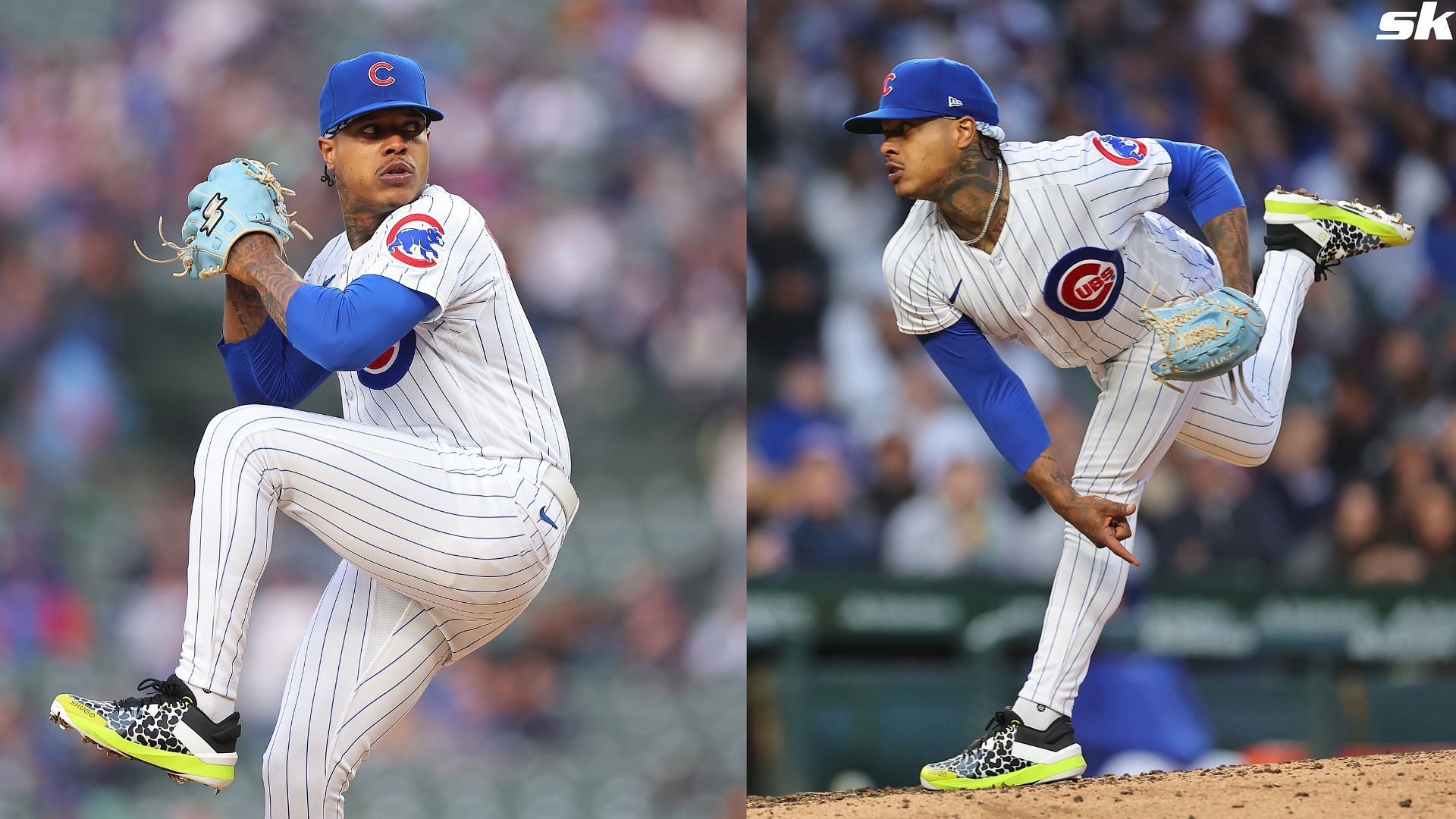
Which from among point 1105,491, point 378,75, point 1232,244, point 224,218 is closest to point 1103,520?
point 1105,491

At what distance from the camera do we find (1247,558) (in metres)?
5.79

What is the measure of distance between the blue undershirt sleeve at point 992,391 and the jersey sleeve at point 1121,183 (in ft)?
1.10

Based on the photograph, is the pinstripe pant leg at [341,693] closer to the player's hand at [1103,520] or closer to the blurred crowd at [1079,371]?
the player's hand at [1103,520]

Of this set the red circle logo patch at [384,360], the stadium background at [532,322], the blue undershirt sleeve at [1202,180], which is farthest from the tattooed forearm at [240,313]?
the stadium background at [532,322]

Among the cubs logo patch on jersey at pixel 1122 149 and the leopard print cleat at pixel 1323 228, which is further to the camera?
the leopard print cleat at pixel 1323 228

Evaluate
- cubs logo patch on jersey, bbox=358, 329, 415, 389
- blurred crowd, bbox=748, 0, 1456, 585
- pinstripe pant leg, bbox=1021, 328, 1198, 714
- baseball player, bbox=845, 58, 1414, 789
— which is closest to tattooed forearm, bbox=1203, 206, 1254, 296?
baseball player, bbox=845, 58, 1414, 789

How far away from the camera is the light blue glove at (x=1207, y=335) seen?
2801mm

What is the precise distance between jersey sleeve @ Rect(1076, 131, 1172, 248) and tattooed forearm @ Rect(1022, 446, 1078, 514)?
1.52 feet

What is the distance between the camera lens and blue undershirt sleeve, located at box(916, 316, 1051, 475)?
2.99 m

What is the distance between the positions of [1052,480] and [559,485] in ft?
3.21

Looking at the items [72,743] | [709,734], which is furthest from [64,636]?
[709,734]

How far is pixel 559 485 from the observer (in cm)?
261

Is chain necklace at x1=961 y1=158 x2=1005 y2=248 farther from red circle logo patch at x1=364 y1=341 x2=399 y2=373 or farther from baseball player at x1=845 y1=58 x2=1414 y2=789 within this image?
red circle logo patch at x1=364 y1=341 x2=399 y2=373

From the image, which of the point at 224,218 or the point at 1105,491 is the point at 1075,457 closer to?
the point at 1105,491
